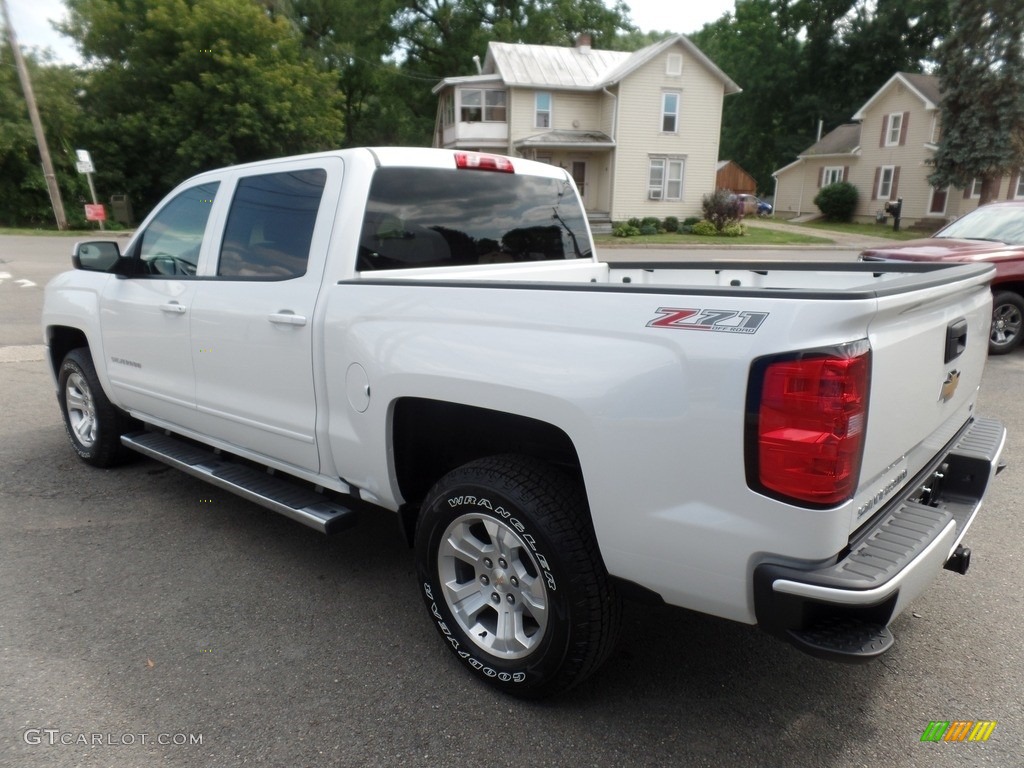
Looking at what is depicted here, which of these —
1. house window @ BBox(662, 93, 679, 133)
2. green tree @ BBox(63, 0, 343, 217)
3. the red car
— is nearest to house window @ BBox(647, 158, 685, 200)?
house window @ BBox(662, 93, 679, 133)

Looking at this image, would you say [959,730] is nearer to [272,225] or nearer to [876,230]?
[272,225]

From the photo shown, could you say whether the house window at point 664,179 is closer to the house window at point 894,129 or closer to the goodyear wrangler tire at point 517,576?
the house window at point 894,129

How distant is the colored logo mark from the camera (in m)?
2.43

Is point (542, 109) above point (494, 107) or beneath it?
beneath

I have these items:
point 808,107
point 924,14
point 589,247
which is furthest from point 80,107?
point 924,14

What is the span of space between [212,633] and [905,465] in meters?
2.79

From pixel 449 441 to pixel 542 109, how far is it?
32946 mm

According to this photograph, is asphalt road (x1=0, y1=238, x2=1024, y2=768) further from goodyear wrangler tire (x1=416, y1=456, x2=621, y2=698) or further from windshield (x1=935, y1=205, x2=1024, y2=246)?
windshield (x1=935, y1=205, x2=1024, y2=246)

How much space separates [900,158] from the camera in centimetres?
3666

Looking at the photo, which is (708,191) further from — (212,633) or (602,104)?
(212,633)

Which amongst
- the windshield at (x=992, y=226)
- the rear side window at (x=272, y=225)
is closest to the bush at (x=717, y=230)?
the windshield at (x=992, y=226)

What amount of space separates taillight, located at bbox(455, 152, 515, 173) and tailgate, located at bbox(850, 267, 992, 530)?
211cm

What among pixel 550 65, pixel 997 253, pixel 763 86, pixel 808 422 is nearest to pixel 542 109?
pixel 550 65

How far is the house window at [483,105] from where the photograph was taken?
111ft
